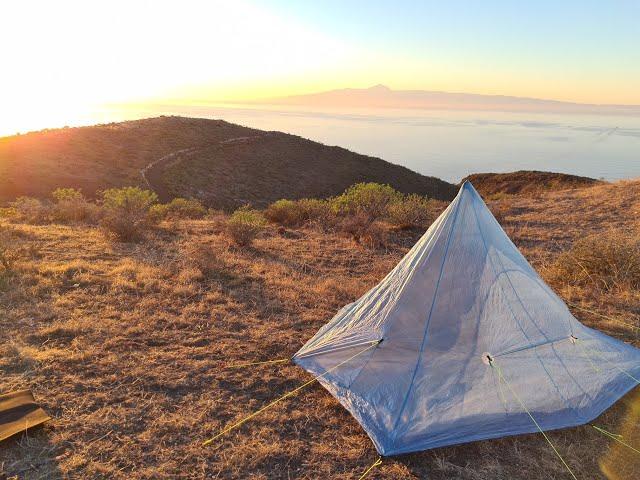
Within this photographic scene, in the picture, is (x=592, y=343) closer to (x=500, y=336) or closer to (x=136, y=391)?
(x=500, y=336)

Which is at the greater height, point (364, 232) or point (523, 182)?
point (364, 232)

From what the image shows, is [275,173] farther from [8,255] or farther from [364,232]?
[8,255]

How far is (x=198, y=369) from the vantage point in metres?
5.25

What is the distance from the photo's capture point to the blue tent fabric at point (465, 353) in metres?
4.14

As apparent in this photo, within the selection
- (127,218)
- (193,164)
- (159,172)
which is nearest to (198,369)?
(127,218)

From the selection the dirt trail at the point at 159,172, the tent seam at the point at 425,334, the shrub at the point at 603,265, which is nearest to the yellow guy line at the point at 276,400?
the tent seam at the point at 425,334

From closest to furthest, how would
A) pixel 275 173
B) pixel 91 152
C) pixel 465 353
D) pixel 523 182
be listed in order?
pixel 465 353 < pixel 91 152 < pixel 523 182 < pixel 275 173

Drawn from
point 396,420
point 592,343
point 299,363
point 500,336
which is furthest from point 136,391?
point 592,343

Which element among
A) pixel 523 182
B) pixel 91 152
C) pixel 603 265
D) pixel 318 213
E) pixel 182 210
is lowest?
pixel 523 182

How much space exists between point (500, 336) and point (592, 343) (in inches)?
52.5

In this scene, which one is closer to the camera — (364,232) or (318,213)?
(364,232)

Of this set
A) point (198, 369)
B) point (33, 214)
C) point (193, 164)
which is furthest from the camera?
point (193, 164)

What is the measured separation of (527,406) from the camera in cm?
423

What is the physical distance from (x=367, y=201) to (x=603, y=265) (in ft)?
→ 27.0
